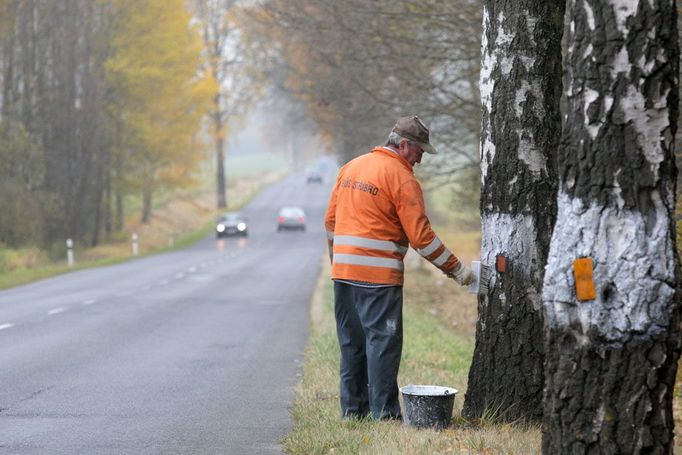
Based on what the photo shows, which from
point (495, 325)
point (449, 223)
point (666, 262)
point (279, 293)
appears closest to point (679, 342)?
point (666, 262)

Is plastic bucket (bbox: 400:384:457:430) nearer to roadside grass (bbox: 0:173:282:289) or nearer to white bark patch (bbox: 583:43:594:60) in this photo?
white bark patch (bbox: 583:43:594:60)

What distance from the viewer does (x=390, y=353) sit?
7105 mm

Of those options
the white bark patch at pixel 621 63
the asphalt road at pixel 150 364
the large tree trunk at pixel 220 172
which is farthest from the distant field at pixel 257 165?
the white bark patch at pixel 621 63

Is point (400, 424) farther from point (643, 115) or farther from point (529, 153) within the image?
point (643, 115)

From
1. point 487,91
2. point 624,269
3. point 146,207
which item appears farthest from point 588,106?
point 146,207

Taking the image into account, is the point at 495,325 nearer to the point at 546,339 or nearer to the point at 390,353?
the point at 390,353

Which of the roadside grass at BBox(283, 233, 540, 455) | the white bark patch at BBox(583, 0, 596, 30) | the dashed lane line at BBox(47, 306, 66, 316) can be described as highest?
the white bark patch at BBox(583, 0, 596, 30)

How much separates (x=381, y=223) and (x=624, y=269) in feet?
8.09

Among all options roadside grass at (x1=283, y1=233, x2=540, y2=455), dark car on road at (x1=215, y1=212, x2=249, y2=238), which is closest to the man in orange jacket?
roadside grass at (x1=283, y1=233, x2=540, y2=455)

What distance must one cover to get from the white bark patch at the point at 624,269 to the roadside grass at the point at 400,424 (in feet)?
4.58

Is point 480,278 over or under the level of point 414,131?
under

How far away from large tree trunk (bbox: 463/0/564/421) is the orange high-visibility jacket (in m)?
0.38

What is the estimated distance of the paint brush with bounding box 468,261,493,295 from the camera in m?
6.88

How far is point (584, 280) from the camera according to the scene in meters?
4.75
